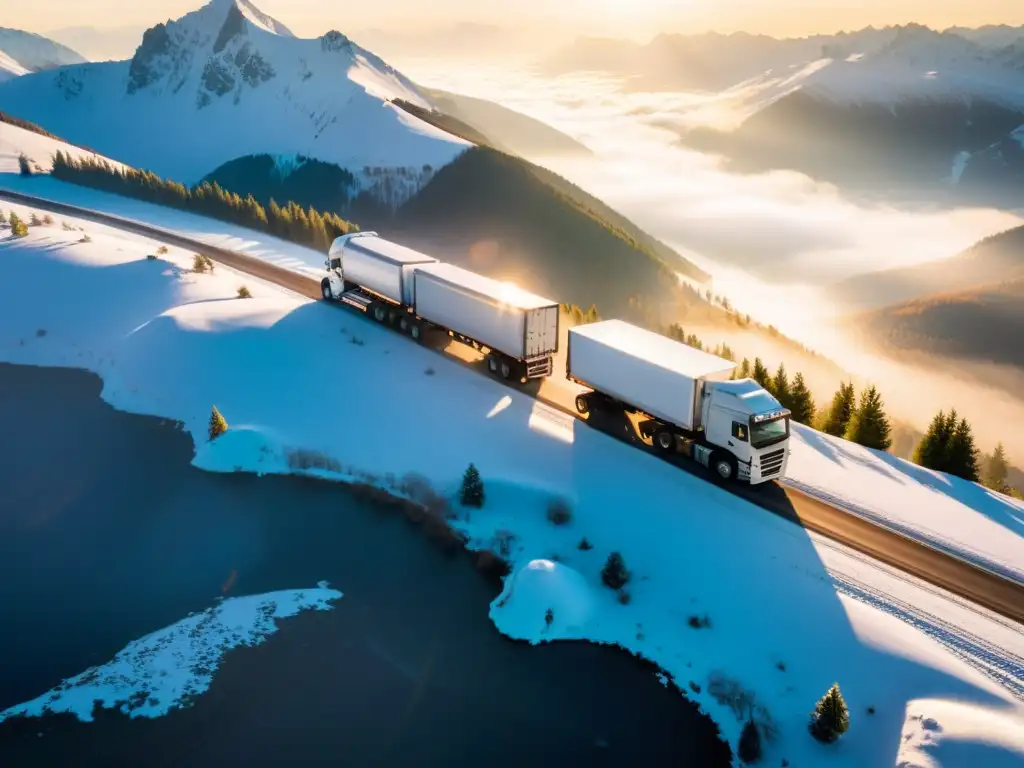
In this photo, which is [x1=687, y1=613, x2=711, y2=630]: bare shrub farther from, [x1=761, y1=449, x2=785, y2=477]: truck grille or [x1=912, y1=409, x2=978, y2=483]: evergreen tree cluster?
[x1=912, y1=409, x2=978, y2=483]: evergreen tree cluster

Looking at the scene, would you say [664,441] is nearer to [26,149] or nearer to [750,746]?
[750,746]

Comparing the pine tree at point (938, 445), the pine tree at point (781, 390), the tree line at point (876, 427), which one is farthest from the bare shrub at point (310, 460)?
the pine tree at point (938, 445)

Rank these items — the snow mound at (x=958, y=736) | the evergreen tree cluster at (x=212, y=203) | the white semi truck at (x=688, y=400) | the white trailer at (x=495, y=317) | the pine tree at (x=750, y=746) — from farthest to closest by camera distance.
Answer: the evergreen tree cluster at (x=212, y=203) → the white trailer at (x=495, y=317) → the white semi truck at (x=688, y=400) → the pine tree at (x=750, y=746) → the snow mound at (x=958, y=736)

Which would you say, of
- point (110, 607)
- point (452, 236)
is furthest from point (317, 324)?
point (452, 236)

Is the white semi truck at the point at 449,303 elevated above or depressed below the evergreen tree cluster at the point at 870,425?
above

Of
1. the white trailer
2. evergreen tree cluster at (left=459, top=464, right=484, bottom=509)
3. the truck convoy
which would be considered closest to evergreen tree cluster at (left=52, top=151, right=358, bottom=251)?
the truck convoy

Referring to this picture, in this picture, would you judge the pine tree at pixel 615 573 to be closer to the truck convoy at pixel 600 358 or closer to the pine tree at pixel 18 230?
the truck convoy at pixel 600 358

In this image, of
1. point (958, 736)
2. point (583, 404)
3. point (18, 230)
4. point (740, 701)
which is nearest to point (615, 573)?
point (740, 701)

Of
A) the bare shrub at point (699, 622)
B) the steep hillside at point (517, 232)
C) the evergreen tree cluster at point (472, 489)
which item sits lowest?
the steep hillside at point (517, 232)
